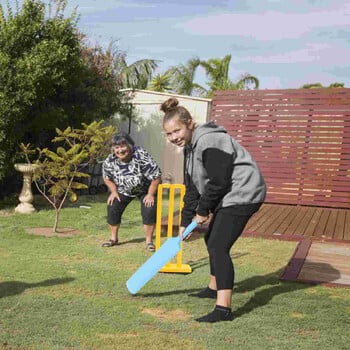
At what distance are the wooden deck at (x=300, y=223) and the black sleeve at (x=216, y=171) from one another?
3974mm

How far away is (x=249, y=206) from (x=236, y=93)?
8573 mm

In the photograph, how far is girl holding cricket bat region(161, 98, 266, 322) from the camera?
3506 millimetres

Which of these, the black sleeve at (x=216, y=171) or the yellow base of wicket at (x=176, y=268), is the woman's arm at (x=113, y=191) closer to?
the yellow base of wicket at (x=176, y=268)

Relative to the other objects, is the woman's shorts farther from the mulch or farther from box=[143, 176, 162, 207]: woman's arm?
the mulch

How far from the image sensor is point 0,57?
907cm

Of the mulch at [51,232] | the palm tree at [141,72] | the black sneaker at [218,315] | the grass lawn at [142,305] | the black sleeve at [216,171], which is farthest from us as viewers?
the palm tree at [141,72]

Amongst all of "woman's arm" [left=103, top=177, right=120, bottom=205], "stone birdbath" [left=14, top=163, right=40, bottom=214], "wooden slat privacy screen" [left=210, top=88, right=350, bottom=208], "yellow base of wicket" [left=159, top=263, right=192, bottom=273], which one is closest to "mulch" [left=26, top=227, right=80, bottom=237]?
"woman's arm" [left=103, top=177, right=120, bottom=205]

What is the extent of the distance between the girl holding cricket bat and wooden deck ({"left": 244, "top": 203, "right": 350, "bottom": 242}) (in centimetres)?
373

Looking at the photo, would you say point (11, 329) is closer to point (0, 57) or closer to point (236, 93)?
point (0, 57)

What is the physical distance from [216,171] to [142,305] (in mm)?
1347

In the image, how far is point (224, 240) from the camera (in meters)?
3.70

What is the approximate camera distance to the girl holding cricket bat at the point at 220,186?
3506mm

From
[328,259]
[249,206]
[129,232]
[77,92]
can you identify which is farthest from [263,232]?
[77,92]

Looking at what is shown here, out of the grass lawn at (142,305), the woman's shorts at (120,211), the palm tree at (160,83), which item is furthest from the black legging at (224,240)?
→ the palm tree at (160,83)
